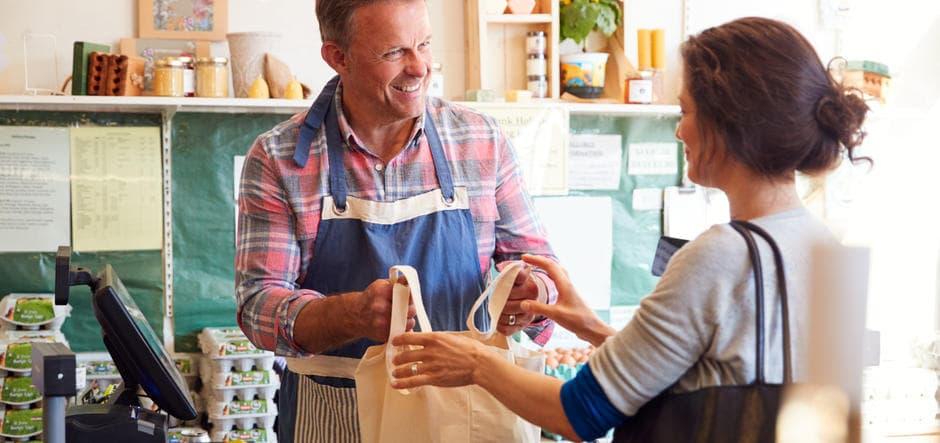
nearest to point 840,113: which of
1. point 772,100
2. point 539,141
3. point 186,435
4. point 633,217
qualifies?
point 772,100

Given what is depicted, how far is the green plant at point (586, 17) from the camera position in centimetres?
361

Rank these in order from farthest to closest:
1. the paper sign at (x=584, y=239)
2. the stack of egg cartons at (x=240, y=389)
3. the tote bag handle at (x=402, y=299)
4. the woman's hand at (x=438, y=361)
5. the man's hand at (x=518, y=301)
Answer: the paper sign at (x=584, y=239) < the stack of egg cartons at (x=240, y=389) < the man's hand at (x=518, y=301) < the tote bag handle at (x=402, y=299) < the woman's hand at (x=438, y=361)

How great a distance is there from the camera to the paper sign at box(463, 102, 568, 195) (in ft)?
12.0

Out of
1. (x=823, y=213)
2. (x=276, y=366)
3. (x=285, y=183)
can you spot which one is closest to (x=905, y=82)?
(x=823, y=213)

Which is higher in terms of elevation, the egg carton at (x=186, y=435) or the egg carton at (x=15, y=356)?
the egg carton at (x=15, y=356)

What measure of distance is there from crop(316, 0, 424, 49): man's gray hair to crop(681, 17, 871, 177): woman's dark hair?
0.74m

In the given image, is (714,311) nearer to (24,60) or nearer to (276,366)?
(276,366)

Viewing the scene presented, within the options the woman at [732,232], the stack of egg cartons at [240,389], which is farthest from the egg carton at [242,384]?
the woman at [732,232]

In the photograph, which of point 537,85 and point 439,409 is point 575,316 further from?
point 537,85

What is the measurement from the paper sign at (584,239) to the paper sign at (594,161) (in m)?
0.05

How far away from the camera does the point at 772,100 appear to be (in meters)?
1.25

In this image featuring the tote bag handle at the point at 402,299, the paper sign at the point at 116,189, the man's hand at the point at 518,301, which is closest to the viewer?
the tote bag handle at the point at 402,299

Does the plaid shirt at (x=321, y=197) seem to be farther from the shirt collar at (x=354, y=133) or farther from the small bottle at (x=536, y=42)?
the small bottle at (x=536, y=42)

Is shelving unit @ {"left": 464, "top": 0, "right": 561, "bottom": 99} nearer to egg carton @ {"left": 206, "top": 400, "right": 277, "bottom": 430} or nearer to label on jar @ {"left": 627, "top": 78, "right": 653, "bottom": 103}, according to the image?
label on jar @ {"left": 627, "top": 78, "right": 653, "bottom": 103}
